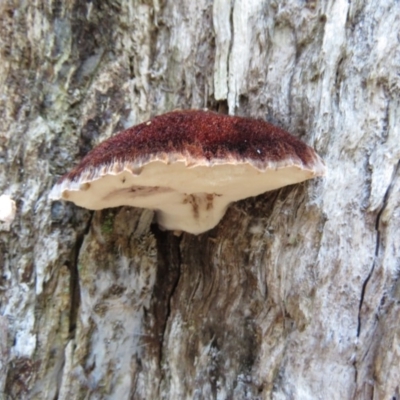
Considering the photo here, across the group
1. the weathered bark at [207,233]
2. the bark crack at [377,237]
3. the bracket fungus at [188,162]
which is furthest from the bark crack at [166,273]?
the bark crack at [377,237]

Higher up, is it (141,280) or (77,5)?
(77,5)

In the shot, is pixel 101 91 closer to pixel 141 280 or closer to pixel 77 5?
pixel 77 5

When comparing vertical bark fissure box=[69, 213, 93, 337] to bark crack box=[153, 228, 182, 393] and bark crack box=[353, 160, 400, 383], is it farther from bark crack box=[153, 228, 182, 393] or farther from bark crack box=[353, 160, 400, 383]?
bark crack box=[353, 160, 400, 383]

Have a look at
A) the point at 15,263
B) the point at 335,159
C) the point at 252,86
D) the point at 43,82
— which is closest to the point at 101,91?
the point at 43,82

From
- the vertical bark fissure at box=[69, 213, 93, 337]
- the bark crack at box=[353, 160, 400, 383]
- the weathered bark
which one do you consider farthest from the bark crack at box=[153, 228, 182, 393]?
the bark crack at box=[353, 160, 400, 383]

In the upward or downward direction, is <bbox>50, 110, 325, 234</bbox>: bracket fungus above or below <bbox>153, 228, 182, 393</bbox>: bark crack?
above

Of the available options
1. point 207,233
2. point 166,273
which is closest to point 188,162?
point 207,233

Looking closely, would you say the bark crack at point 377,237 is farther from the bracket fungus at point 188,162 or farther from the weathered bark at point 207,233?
the bracket fungus at point 188,162

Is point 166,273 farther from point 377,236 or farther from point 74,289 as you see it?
point 377,236
